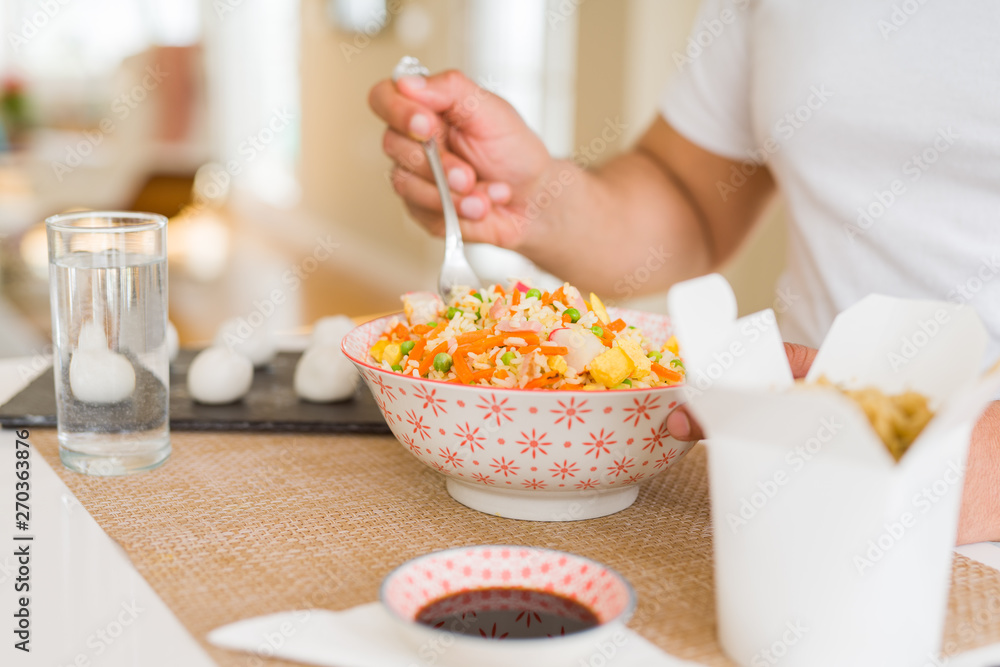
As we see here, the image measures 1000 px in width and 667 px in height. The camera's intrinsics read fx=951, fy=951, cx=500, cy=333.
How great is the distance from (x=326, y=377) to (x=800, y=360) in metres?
0.62

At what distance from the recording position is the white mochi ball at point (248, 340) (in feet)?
4.25

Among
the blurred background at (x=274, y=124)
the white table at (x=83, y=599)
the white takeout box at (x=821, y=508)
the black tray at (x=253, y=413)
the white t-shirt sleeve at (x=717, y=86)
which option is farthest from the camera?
the blurred background at (x=274, y=124)

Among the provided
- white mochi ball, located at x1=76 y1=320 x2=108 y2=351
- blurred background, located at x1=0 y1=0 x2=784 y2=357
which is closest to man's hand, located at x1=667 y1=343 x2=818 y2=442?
white mochi ball, located at x1=76 y1=320 x2=108 y2=351

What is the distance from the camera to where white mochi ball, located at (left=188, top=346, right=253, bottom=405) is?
1188 mm

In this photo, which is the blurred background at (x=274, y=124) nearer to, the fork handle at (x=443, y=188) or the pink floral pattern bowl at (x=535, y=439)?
the fork handle at (x=443, y=188)

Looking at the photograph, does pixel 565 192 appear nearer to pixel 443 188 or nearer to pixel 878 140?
pixel 443 188

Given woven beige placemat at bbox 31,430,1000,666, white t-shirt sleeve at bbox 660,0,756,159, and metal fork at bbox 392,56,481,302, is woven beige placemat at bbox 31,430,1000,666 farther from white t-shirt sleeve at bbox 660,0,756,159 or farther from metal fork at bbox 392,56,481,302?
white t-shirt sleeve at bbox 660,0,756,159

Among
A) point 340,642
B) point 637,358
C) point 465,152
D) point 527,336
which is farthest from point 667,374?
point 465,152

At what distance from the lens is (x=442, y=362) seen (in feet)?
2.83

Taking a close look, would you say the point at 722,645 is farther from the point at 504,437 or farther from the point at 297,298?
the point at 297,298

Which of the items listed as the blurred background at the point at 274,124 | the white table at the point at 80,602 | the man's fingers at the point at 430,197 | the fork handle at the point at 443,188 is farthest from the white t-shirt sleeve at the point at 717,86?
the blurred background at the point at 274,124

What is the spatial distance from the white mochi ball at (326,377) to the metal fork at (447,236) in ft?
0.52

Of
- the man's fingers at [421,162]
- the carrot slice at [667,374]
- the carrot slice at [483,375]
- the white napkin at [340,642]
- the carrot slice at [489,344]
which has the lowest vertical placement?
the white napkin at [340,642]

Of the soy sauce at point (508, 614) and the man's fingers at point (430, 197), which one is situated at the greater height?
the man's fingers at point (430, 197)
